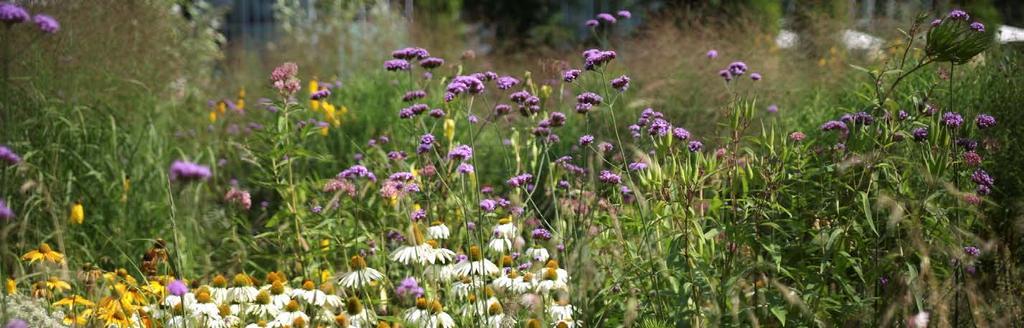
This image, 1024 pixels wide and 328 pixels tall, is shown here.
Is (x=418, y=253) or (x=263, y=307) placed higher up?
(x=418, y=253)

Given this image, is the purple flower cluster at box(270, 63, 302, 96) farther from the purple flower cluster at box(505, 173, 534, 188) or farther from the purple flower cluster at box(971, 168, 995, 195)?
the purple flower cluster at box(971, 168, 995, 195)

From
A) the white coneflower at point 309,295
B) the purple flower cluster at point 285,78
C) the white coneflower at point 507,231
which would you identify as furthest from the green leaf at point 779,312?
the purple flower cluster at point 285,78

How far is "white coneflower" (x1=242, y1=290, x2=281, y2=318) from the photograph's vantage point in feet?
8.84

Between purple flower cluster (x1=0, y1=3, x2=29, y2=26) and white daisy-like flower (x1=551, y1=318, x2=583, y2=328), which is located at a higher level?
purple flower cluster (x1=0, y1=3, x2=29, y2=26)

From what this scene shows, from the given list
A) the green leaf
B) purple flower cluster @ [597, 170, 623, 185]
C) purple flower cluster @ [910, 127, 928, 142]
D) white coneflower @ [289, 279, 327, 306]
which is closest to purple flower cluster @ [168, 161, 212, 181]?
white coneflower @ [289, 279, 327, 306]

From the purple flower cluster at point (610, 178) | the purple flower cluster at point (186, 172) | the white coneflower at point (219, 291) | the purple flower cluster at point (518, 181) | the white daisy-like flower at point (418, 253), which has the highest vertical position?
the purple flower cluster at point (186, 172)

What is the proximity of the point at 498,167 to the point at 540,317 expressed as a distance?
3.03 meters

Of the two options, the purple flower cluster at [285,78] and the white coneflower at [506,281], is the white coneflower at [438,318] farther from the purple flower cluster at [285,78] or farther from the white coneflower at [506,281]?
the purple flower cluster at [285,78]

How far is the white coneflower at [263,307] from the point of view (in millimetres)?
2693

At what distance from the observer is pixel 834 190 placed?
2.69 meters

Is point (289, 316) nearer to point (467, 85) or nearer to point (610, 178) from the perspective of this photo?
point (467, 85)

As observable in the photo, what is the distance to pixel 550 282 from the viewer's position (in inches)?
105

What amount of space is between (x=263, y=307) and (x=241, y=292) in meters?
0.10

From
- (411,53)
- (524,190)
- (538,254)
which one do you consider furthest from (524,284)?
(411,53)
